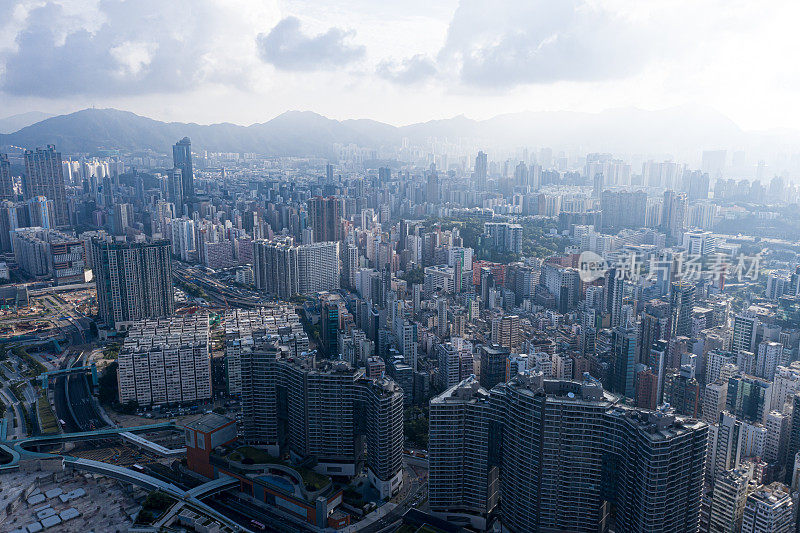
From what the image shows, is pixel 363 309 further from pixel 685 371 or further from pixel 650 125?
pixel 650 125

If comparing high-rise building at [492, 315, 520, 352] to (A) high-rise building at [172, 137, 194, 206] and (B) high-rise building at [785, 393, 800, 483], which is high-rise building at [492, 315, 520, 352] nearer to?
(B) high-rise building at [785, 393, 800, 483]

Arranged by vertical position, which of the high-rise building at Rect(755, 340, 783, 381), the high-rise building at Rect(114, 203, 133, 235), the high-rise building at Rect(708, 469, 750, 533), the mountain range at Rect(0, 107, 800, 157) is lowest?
the high-rise building at Rect(708, 469, 750, 533)

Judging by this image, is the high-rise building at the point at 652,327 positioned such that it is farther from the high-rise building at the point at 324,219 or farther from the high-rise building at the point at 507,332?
the high-rise building at the point at 324,219

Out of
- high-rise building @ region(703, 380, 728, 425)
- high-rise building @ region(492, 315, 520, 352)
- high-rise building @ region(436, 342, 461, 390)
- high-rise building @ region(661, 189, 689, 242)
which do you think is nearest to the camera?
high-rise building @ region(703, 380, 728, 425)

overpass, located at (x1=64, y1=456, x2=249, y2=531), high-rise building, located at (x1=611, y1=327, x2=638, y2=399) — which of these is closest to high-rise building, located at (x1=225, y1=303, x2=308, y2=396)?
overpass, located at (x1=64, y1=456, x2=249, y2=531)

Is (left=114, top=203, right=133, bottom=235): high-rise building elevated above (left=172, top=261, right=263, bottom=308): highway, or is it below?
above

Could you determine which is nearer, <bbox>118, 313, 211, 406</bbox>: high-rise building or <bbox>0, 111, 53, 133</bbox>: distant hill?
<bbox>118, 313, 211, 406</bbox>: high-rise building

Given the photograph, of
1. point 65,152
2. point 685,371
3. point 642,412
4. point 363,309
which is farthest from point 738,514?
point 65,152

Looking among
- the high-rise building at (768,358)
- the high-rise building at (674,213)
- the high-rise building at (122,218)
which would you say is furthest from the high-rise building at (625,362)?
the high-rise building at (122,218)
